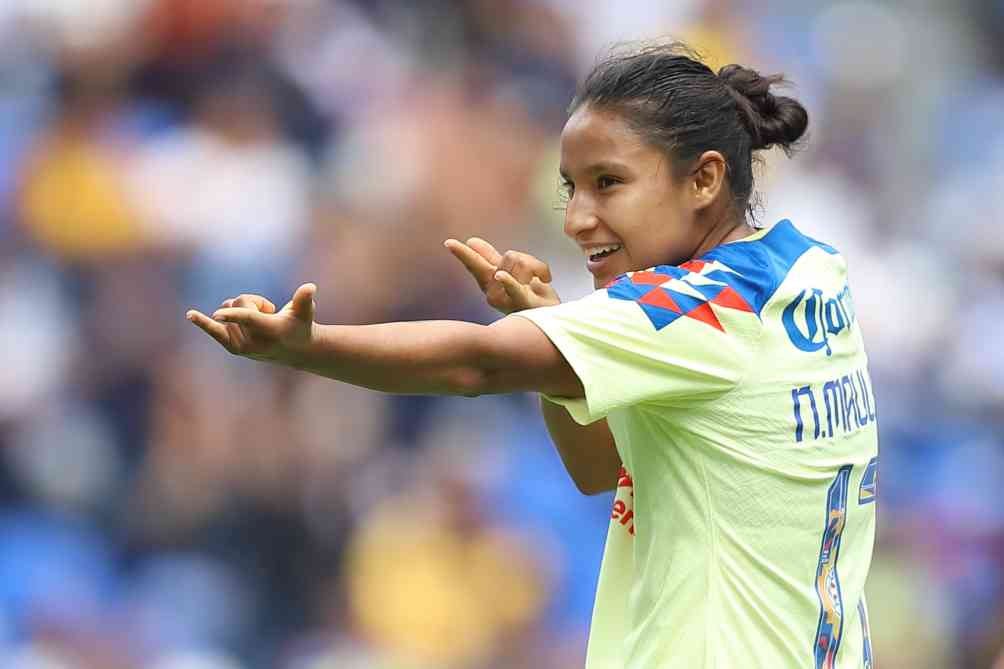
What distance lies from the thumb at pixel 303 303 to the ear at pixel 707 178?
0.83 meters

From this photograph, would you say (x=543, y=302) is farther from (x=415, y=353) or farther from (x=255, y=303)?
(x=255, y=303)

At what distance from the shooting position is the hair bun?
8.57 feet

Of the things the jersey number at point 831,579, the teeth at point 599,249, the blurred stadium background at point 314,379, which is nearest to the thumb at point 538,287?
the teeth at point 599,249

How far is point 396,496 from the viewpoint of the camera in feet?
17.3

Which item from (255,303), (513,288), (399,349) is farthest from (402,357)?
→ (513,288)

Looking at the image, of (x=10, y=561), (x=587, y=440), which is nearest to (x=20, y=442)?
(x=10, y=561)

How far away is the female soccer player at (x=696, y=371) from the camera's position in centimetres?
221

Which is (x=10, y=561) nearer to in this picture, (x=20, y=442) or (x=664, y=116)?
(x=20, y=442)

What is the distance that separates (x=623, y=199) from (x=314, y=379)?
9.95ft

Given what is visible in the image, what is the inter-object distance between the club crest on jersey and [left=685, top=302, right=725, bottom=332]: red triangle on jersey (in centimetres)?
17

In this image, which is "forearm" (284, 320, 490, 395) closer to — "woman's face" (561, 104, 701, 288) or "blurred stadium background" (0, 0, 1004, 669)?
"woman's face" (561, 104, 701, 288)

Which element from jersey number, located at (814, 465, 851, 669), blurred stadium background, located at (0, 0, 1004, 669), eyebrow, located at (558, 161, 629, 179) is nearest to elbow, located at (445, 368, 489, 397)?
eyebrow, located at (558, 161, 629, 179)

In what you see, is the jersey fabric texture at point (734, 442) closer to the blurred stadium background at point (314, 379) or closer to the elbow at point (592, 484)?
the elbow at point (592, 484)

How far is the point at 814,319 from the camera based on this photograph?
244 cm
